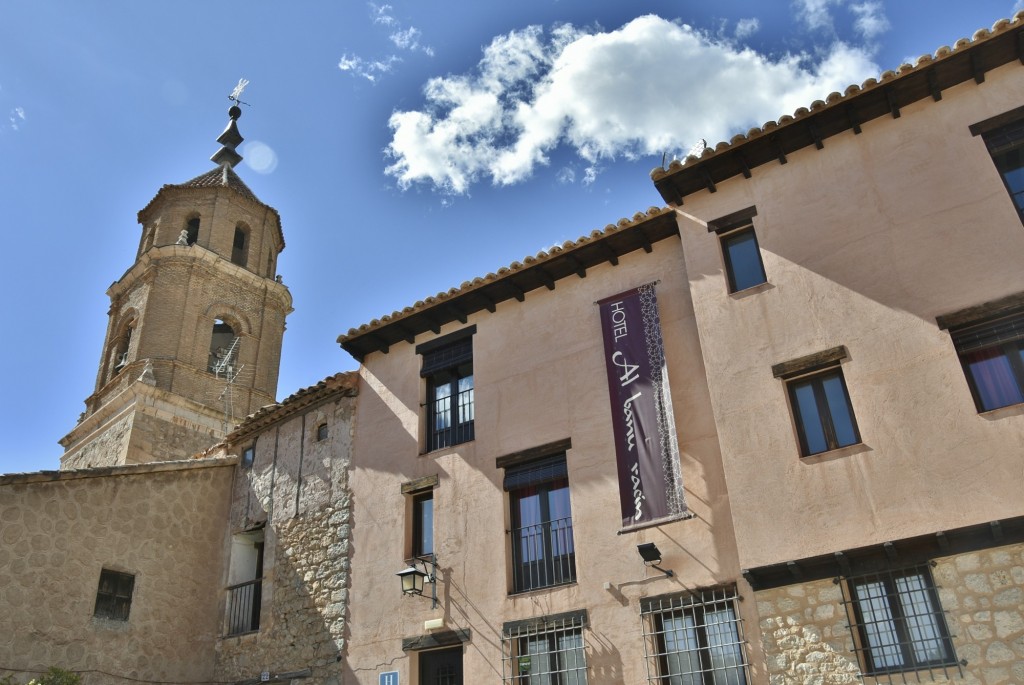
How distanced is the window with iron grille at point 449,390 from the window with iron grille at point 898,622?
21.8ft

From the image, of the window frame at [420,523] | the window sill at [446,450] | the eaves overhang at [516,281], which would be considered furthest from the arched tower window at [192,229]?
the window frame at [420,523]

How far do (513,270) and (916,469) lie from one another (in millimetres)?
7039

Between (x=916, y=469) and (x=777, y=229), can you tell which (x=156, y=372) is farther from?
(x=916, y=469)

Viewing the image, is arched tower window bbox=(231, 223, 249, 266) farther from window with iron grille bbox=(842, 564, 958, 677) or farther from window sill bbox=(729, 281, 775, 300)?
window with iron grille bbox=(842, 564, 958, 677)

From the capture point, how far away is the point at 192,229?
96.6ft

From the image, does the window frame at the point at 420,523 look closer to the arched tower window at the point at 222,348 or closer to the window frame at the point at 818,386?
the window frame at the point at 818,386

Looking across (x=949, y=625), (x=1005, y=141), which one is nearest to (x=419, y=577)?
(x=949, y=625)

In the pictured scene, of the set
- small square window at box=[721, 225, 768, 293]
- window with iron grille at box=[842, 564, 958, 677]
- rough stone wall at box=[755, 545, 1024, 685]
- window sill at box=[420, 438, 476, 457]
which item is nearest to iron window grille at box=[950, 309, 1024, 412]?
rough stone wall at box=[755, 545, 1024, 685]

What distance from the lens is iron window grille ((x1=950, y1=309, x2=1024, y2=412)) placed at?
31.2ft

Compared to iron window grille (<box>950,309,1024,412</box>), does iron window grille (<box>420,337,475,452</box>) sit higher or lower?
higher

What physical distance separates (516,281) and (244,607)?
7647 millimetres

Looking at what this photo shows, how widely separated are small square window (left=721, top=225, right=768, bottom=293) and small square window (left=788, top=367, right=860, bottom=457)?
1652 millimetres

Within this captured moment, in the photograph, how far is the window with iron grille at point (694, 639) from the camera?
33.4ft

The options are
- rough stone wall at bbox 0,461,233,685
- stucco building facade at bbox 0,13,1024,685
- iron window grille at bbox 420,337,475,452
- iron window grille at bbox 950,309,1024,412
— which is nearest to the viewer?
stucco building facade at bbox 0,13,1024,685
